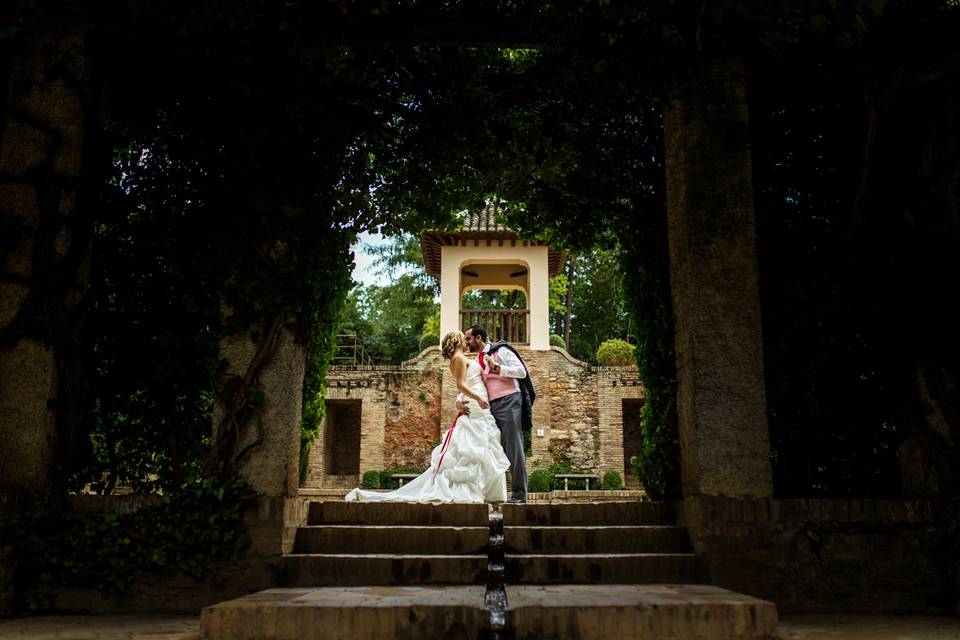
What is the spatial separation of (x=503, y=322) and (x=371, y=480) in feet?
16.7

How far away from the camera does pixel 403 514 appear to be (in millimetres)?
5008

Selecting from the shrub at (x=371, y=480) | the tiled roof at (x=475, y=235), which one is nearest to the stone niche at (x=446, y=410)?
the shrub at (x=371, y=480)

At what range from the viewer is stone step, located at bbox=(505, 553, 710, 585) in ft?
14.3

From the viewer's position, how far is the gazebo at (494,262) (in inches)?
725

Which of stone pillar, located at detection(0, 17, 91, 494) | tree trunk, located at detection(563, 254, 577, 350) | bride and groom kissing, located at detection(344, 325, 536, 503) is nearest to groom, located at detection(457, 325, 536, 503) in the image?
bride and groom kissing, located at detection(344, 325, 536, 503)

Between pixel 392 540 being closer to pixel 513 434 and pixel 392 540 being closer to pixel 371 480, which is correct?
pixel 513 434

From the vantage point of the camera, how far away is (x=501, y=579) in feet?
14.1

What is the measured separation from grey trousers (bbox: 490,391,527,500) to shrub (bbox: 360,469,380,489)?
10.1 m

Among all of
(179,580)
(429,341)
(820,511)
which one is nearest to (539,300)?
(429,341)

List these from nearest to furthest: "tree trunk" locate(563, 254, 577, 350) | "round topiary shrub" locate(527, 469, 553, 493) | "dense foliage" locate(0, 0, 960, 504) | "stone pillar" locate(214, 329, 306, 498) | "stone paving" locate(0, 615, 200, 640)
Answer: "stone paving" locate(0, 615, 200, 640) < "stone pillar" locate(214, 329, 306, 498) < "dense foliage" locate(0, 0, 960, 504) < "round topiary shrub" locate(527, 469, 553, 493) < "tree trunk" locate(563, 254, 577, 350)

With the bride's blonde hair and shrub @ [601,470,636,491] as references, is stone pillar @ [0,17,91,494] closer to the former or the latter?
the bride's blonde hair

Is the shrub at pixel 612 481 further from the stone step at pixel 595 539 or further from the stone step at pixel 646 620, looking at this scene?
the stone step at pixel 646 620

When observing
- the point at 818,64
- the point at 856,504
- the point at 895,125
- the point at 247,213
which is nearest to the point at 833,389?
the point at 856,504

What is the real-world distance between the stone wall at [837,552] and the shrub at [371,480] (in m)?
13.2
